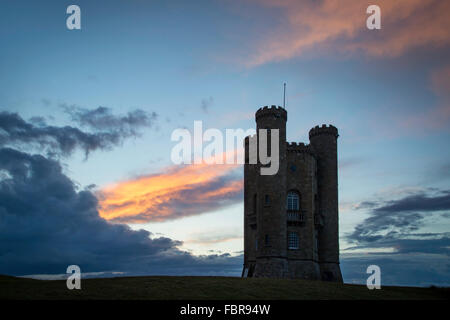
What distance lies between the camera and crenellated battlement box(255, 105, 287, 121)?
5706 centimetres

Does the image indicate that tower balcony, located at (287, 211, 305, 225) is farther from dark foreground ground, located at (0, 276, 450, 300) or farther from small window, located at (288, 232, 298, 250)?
dark foreground ground, located at (0, 276, 450, 300)

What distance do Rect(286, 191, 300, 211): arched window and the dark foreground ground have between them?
14.1 meters

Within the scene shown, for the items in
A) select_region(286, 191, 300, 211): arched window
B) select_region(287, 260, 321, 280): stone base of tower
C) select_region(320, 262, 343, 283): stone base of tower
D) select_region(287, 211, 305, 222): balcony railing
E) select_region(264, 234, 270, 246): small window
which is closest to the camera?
select_region(264, 234, 270, 246): small window

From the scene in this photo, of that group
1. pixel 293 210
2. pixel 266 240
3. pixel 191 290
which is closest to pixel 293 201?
pixel 293 210

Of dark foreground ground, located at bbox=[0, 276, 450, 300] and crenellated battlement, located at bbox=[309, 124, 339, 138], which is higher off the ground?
crenellated battlement, located at bbox=[309, 124, 339, 138]

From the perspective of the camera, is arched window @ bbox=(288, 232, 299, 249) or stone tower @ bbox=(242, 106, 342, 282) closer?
stone tower @ bbox=(242, 106, 342, 282)

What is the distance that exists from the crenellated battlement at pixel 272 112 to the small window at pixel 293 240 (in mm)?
14013

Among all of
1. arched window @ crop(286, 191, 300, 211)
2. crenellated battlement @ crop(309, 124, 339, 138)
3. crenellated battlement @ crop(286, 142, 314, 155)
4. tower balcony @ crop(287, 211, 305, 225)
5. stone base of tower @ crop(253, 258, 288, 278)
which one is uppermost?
crenellated battlement @ crop(309, 124, 339, 138)

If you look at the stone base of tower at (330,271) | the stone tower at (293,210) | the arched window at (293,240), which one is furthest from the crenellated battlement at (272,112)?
the stone base of tower at (330,271)

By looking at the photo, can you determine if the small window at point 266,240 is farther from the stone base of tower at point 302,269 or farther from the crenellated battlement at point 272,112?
the crenellated battlement at point 272,112

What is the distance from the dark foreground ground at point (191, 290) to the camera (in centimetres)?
3338

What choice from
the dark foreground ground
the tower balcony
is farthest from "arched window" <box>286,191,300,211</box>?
the dark foreground ground
